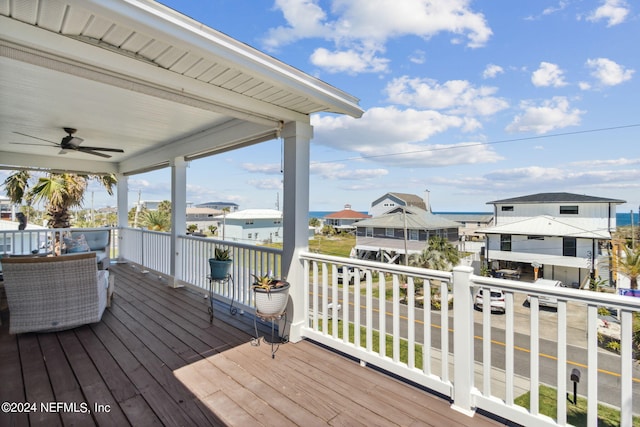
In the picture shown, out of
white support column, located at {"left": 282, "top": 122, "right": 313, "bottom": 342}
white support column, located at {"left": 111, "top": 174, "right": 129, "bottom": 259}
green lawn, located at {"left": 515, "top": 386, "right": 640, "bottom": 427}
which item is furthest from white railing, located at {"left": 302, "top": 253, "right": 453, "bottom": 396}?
white support column, located at {"left": 111, "top": 174, "right": 129, "bottom": 259}

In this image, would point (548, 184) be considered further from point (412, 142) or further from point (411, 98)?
point (411, 98)

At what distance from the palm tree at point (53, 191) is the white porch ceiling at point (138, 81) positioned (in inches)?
219

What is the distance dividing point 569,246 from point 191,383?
81.9ft

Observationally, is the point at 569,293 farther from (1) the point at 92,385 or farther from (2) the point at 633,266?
(2) the point at 633,266

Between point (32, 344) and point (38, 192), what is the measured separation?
876cm

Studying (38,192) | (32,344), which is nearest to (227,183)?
(38,192)

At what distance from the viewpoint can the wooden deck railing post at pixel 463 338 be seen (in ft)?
6.32

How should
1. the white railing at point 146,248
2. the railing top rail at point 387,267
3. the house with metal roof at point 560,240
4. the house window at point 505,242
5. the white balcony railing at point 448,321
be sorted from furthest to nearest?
the house window at point 505,242 < the house with metal roof at point 560,240 < the white railing at point 146,248 < the railing top rail at point 387,267 < the white balcony railing at point 448,321

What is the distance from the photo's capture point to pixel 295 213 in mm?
3029

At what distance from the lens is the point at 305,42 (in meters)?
7.84

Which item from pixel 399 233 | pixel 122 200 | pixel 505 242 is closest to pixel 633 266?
pixel 505 242

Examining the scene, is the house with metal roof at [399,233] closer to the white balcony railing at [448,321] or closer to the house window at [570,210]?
the house window at [570,210]

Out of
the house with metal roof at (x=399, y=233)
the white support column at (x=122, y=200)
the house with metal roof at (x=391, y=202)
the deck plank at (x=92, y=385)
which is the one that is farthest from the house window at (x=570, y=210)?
the deck plank at (x=92, y=385)

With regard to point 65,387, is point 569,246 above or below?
below
